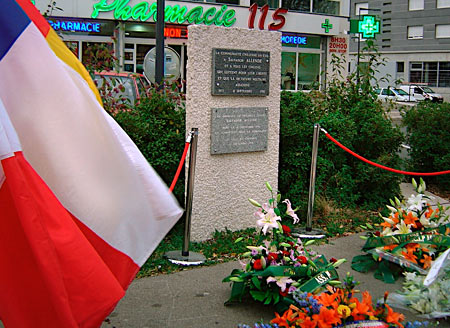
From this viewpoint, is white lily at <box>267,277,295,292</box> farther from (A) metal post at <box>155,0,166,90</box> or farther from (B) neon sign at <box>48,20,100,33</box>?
(B) neon sign at <box>48,20,100,33</box>

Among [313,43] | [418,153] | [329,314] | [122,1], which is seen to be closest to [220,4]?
[122,1]

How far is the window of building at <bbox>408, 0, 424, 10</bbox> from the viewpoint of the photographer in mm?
56406

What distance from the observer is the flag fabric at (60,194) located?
8.36 feet

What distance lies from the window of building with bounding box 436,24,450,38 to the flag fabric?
56.6m

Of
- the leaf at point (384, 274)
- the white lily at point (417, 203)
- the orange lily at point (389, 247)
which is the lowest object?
the leaf at point (384, 274)

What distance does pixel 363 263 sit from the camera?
5949 millimetres

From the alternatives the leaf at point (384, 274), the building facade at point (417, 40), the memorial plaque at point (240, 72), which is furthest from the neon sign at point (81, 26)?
the building facade at point (417, 40)

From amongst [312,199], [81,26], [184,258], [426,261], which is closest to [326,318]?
[426,261]

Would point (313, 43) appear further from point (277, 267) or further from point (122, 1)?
point (277, 267)

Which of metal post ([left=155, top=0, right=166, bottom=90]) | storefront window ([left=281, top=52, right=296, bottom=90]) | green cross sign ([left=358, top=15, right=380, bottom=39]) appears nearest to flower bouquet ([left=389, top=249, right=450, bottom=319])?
metal post ([left=155, top=0, right=166, bottom=90])

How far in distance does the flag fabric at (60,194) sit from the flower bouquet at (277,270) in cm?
173

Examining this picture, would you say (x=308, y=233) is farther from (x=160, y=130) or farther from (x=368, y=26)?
(x=368, y=26)

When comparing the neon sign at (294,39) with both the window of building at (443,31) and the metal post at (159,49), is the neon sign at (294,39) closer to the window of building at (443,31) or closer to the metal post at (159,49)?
the metal post at (159,49)

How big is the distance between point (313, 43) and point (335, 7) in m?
2.44
